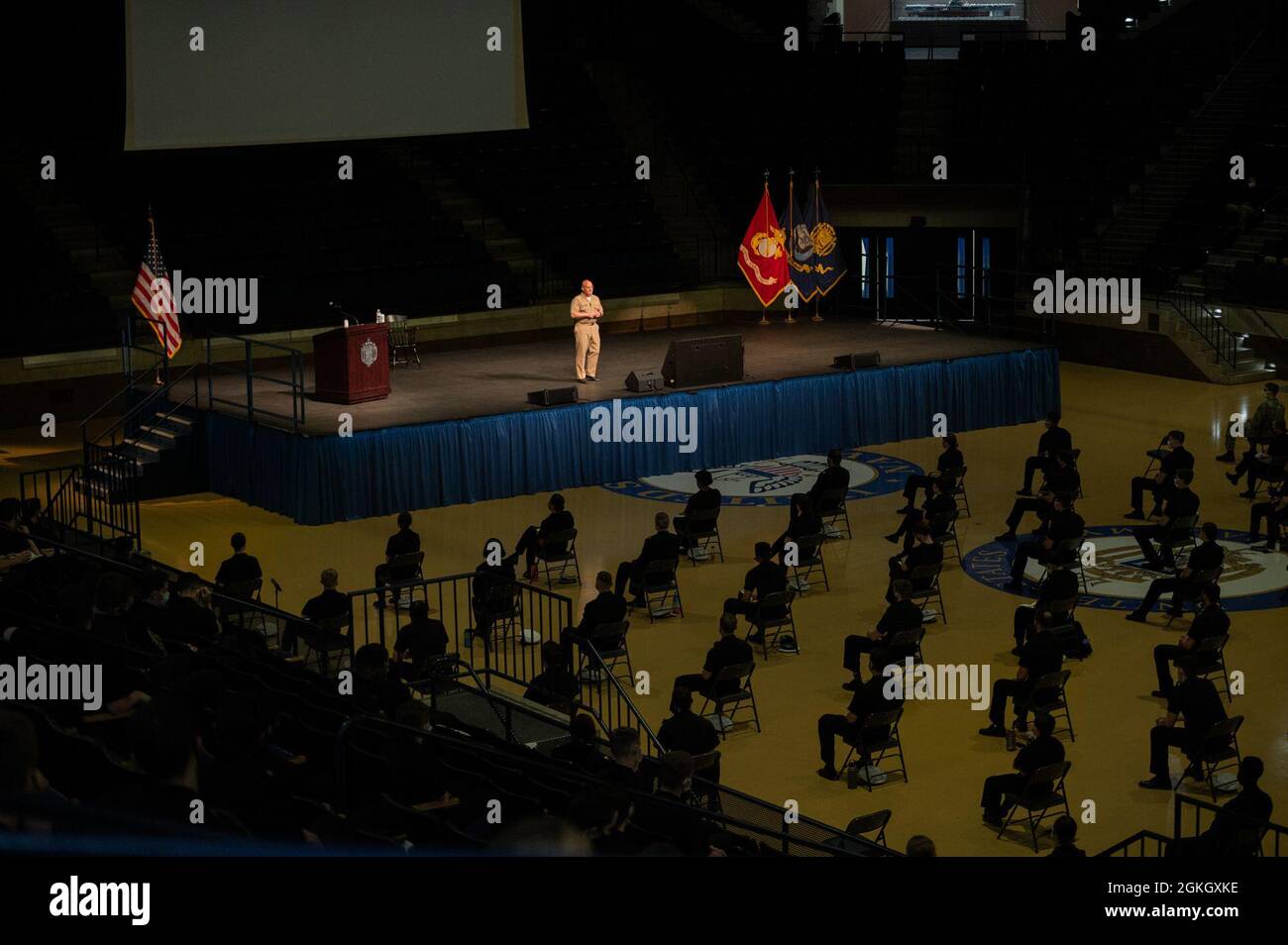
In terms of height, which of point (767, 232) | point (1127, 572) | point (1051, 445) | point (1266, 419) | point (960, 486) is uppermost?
point (767, 232)

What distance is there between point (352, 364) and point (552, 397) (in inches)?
96.6

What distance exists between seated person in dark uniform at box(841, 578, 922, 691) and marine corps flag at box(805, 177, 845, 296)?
13218 millimetres

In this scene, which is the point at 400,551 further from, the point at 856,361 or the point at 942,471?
the point at 856,361

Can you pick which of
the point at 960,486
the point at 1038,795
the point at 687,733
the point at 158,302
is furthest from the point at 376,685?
the point at 158,302

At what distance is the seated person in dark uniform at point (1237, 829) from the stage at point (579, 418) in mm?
12138

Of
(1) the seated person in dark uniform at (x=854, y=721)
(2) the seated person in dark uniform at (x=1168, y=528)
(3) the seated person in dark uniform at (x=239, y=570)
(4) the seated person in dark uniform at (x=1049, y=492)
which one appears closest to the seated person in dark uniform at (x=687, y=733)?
(1) the seated person in dark uniform at (x=854, y=721)

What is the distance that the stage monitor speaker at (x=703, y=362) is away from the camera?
23.5 meters

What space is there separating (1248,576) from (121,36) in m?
15.5

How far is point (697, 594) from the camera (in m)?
18.6

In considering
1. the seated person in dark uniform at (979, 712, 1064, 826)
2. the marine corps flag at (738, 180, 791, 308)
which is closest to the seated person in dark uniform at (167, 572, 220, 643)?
the seated person in dark uniform at (979, 712, 1064, 826)

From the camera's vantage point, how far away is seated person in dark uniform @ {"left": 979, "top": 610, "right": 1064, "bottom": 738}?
14.2 m

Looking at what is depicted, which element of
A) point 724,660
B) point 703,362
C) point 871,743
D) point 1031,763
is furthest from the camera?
point 703,362

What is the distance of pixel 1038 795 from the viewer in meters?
12.6
